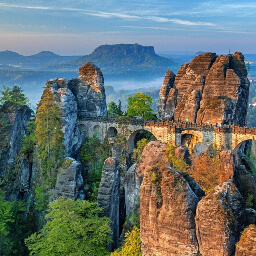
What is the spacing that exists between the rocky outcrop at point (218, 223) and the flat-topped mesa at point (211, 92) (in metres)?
28.0

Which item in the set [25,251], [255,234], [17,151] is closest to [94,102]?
[17,151]

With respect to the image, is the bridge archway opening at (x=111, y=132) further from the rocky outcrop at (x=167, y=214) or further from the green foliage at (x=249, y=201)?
the rocky outcrop at (x=167, y=214)

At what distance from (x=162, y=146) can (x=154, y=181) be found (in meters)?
13.3

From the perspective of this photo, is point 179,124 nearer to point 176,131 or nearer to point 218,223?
point 176,131

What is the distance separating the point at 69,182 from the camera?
126 feet

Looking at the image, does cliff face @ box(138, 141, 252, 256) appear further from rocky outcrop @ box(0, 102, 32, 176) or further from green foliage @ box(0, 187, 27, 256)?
rocky outcrop @ box(0, 102, 32, 176)

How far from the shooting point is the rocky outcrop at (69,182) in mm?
38000

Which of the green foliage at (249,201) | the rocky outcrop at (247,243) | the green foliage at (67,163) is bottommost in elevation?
the green foliage at (67,163)

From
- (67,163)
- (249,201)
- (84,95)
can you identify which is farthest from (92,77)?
(249,201)

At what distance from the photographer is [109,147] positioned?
49.6 m

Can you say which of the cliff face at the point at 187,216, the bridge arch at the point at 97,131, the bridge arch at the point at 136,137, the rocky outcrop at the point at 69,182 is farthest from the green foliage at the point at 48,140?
the cliff face at the point at 187,216

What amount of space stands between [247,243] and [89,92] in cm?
3899

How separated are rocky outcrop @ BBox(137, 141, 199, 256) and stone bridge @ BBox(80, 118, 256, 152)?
2473 centimetres

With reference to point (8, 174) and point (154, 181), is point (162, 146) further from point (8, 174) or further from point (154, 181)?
point (8, 174)
